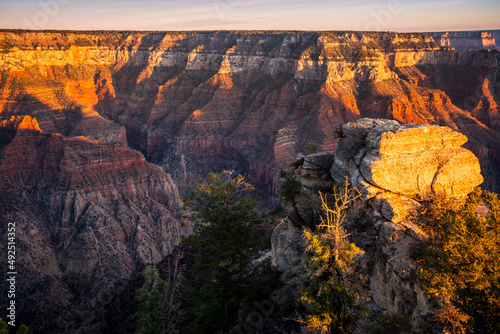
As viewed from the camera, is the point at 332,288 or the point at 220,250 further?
the point at 220,250

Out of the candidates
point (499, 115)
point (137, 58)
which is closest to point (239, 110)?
point (137, 58)

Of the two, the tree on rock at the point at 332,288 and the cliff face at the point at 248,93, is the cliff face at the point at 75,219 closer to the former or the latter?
the cliff face at the point at 248,93

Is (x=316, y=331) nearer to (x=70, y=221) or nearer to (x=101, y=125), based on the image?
(x=70, y=221)

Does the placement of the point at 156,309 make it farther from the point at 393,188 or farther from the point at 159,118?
the point at 159,118

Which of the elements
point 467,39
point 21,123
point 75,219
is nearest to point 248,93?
point 21,123

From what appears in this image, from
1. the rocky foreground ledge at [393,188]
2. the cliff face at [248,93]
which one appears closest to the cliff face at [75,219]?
the cliff face at [248,93]

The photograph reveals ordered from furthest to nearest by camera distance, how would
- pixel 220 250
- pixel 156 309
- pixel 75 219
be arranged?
pixel 75 219 → pixel 220 250 → pixel 156 309
